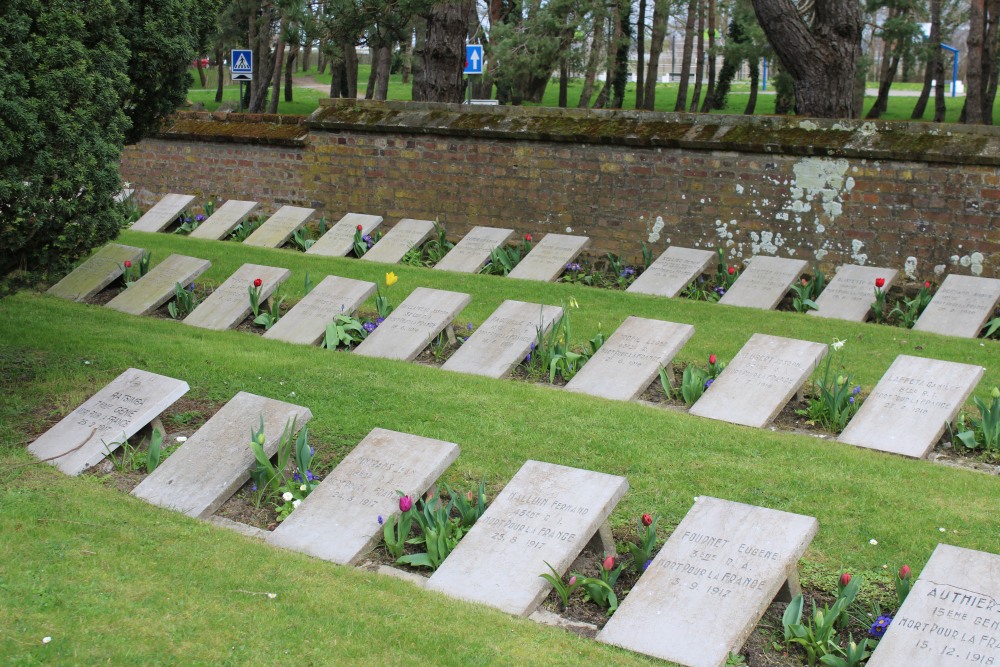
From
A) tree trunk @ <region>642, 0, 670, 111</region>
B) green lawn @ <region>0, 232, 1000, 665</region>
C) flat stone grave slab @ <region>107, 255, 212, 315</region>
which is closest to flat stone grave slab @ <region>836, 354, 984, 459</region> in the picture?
green lawn @ <region>0, 232, 1000, 665</region>

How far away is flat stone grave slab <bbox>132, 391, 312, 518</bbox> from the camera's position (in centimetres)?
551

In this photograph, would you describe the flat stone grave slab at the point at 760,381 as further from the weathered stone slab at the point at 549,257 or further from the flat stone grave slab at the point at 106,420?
the weathered stone slab at the point at 549,257

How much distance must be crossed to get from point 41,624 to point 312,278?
6455 mm

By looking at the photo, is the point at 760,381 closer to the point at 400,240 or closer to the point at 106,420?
the point at 106,420

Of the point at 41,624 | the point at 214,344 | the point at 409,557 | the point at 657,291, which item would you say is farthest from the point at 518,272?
the point at 41,624

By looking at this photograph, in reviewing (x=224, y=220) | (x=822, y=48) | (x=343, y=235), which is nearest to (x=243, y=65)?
(x=224, y=220)

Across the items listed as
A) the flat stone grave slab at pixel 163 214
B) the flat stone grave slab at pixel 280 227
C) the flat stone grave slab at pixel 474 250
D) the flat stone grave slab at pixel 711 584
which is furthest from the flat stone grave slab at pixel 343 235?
the flat stone grave slab at pixel 711 584

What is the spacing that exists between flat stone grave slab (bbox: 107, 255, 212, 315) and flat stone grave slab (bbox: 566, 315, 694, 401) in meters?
3.93

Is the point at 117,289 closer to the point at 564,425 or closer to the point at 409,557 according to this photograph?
the point at 564,425

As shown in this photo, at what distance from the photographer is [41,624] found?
13.5 ft

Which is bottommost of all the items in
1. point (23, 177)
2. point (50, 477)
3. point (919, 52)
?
point (50, 477)

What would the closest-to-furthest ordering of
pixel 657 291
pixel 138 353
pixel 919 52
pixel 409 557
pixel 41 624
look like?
1. pixel 41 624
2. pixel 409 557
3. pixel 138 353
4. pixel 657 291
5. pixel 919 52

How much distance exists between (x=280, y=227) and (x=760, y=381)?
23.7 ft

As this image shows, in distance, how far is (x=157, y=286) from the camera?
A: 31.4 feet
